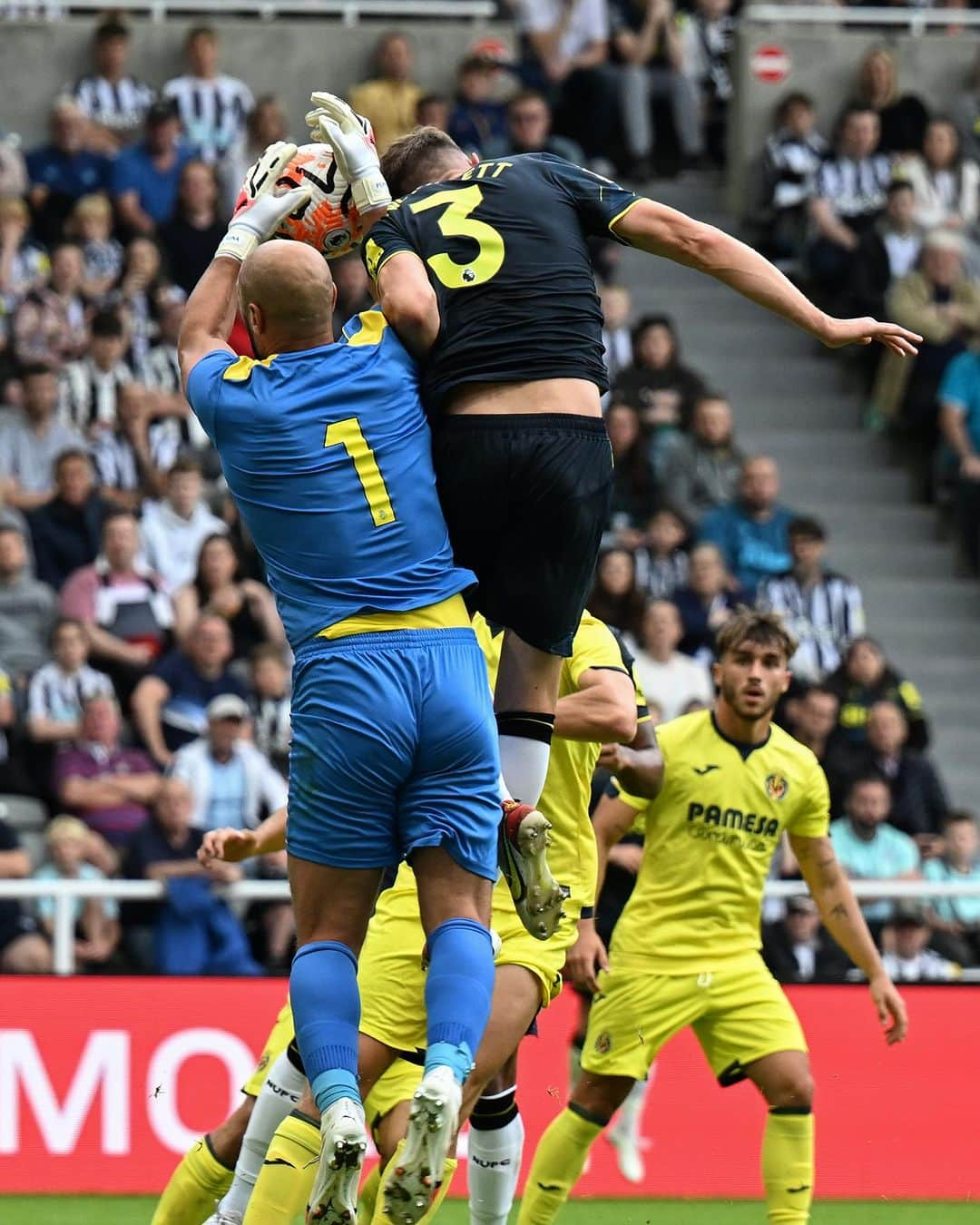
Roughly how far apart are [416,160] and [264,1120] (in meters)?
2.74

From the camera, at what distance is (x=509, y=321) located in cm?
647

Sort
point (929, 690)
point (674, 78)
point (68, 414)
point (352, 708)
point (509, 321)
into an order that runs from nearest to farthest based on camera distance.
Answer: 1. point (352, 708)
2. point (509, 321)
3. point (68, 414)
4. point (929, 690)
5. point (674, 78)

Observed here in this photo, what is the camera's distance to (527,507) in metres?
6.48

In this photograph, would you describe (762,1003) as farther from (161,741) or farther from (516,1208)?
(161,741)

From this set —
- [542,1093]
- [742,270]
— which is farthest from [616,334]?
[742,270]

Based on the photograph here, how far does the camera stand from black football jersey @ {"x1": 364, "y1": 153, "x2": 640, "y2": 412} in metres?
6.45

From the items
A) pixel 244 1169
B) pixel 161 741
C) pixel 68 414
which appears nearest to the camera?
pixel 244 1169

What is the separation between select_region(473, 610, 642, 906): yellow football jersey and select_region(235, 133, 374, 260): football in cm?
152

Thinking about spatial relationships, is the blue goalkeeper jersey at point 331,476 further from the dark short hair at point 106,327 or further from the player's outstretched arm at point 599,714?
the dark short hair at point 106,327

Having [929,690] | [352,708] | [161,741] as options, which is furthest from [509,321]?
[929,690]

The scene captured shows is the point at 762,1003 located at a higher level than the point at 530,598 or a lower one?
lower

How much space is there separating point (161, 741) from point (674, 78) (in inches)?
309

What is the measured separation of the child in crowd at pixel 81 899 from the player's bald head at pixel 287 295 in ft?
18.6

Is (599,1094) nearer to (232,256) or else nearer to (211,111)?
(232,256)
